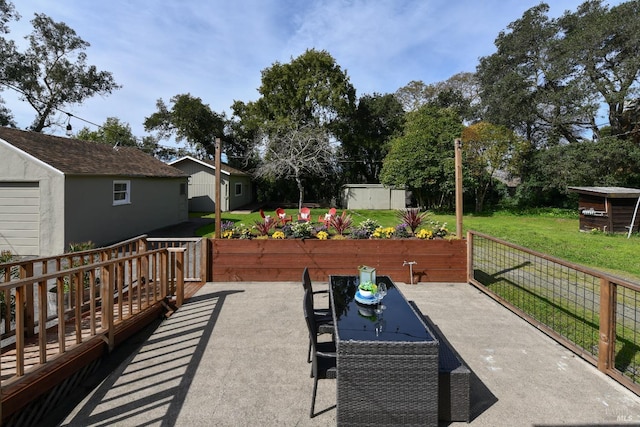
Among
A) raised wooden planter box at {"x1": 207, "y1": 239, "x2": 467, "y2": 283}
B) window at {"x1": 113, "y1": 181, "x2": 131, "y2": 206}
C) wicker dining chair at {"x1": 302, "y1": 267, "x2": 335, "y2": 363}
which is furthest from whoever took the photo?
window at {"x1": 113, "y1": 181, "x2": 131, "y2": 206}

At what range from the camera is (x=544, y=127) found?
21.0 meters

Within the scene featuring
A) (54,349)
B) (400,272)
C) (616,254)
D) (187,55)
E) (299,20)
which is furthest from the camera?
(187,55)

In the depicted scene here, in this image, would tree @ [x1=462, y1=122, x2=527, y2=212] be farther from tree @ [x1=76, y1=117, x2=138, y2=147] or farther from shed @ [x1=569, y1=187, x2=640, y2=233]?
tree @ [x1=76, y1=117, x2=138, y2=147]

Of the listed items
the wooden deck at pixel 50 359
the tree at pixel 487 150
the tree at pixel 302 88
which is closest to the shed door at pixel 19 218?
the wooden deck at pixel 50 359

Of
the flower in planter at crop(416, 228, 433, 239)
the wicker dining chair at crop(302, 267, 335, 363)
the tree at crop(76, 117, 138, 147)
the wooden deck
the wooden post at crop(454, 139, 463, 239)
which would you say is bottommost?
the wooden deck

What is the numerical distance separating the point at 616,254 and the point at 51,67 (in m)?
29.0

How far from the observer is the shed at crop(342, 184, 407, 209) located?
21.3 m

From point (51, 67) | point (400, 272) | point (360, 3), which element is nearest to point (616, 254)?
point (400, 272)

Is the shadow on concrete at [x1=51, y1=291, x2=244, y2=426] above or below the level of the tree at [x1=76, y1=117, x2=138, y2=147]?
below

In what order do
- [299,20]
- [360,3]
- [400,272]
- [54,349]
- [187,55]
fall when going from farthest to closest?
[187,55] < [299,20] < [360,3] < [400,272] < [54,349]

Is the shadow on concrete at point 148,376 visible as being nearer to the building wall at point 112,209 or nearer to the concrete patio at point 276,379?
the concrete patio at point 276,379

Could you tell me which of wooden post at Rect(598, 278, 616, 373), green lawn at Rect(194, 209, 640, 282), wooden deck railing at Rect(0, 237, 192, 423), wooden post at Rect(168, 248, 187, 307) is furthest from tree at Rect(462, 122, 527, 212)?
wooden deck railing at Rect(0, 237, 192, 423)

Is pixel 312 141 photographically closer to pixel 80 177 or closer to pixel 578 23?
pixel 80 177

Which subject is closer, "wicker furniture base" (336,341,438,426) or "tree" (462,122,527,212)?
"wicker furniture base" (336,341,438,426)
